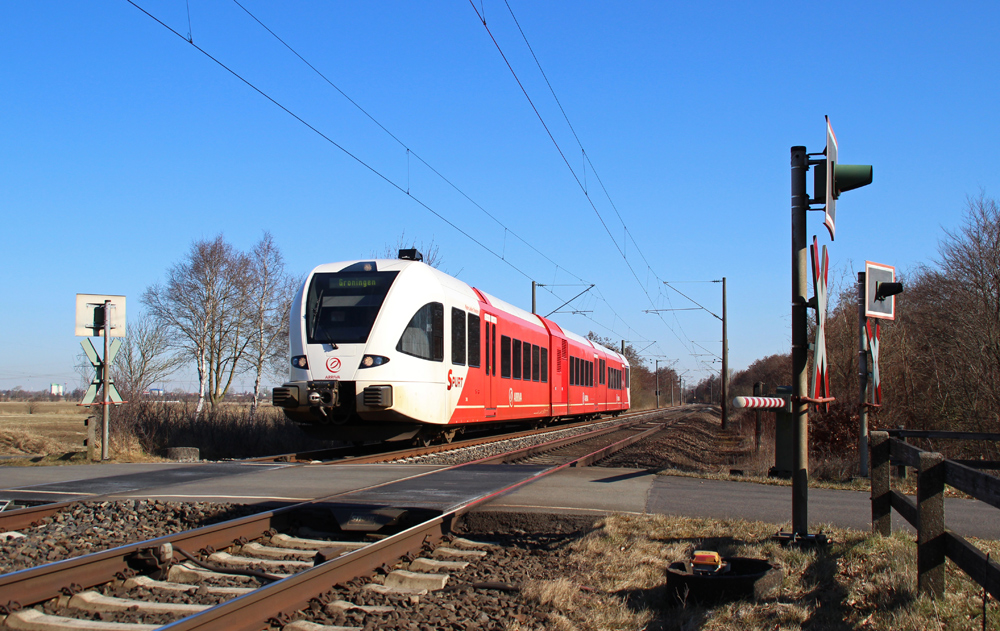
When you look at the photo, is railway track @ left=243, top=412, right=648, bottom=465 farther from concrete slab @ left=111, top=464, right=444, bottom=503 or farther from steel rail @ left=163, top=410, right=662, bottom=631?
steel rail @ left=163, top=410, right=662, bottom=631

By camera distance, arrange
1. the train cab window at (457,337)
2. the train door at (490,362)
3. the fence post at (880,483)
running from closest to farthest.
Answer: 1. the fence post at (880,483)
2. the train cab window at (457,337)
3. the train door at (490,362)

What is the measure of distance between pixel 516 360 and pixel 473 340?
3.61 meters

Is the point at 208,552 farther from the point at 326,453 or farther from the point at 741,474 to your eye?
the point at 326,453

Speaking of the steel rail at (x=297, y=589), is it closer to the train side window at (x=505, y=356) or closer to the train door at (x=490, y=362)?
the train door at (x=490, y=362)

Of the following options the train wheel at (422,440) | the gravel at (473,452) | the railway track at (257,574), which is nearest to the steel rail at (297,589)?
the railway track at (257,574)

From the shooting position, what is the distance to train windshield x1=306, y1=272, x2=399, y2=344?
1372 cm

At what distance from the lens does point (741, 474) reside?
11.2 m

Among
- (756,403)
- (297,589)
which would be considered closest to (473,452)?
(756,403)

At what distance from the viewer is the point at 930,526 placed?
4.43m

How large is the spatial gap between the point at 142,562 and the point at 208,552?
605mm

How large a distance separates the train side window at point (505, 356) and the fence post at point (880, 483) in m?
13.2

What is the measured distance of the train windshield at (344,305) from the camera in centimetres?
1372

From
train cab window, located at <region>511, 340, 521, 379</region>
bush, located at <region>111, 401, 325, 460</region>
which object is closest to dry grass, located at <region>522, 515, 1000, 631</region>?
bush, located at <region>111, 401, 325, 460</region>

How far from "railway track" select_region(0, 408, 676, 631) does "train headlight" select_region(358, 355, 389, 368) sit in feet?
19.2
